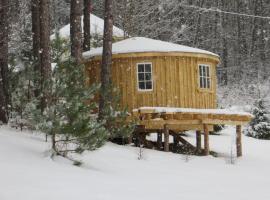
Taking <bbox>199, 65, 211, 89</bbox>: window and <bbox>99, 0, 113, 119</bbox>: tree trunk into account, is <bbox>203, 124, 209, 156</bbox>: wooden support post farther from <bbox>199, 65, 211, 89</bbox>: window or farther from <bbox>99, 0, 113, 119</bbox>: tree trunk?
<bbox>99, 0, 113, 119</bbox>: tree trunk

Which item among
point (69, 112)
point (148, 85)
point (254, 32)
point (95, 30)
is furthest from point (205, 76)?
point (254, 32)

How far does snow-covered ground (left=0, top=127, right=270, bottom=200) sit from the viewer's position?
7688 mm

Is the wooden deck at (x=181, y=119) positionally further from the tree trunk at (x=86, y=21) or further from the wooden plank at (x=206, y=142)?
the tree trunk at (x=86, y=21)

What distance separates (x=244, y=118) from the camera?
54.7 feet

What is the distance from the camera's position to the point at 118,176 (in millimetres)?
9805

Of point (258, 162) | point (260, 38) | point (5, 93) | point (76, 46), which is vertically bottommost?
point (258, 162)

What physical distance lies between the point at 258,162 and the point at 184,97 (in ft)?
9.94

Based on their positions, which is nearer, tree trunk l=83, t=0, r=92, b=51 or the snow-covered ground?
the snow-covered ground

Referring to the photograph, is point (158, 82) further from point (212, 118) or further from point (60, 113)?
point (60, 113)

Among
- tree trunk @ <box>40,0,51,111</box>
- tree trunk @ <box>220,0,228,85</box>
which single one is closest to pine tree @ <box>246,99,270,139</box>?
tree trunk @ <box>40,0,51,111</box>

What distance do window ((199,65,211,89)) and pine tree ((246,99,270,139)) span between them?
6936 millimetres

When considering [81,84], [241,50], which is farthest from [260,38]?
[81,84]

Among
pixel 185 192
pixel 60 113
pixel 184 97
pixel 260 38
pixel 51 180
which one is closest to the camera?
pixel 51 180

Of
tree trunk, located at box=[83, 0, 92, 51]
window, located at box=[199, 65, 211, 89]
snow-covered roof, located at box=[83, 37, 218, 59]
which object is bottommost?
window, located at box=[199, 65, 211, 89]
